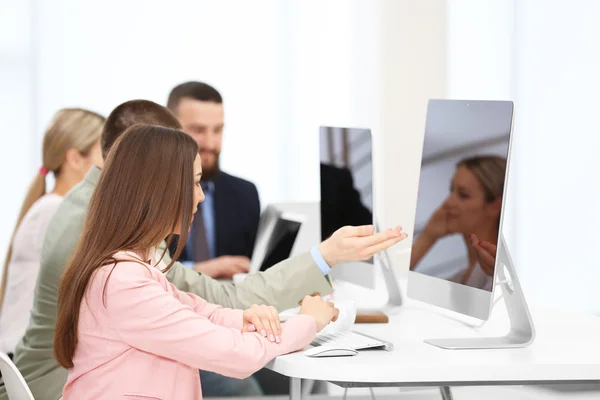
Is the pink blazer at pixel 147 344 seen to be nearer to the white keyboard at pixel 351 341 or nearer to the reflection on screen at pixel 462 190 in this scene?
the white keyboard at pixel 351 341

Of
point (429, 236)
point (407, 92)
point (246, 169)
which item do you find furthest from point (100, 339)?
point (246, 169)

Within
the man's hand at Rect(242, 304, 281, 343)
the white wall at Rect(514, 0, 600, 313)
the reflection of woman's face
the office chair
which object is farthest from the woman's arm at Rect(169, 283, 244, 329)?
the white wall at Rect(514, 0, 600, 313)

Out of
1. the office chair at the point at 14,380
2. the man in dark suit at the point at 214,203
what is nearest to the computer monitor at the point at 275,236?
the man in dark suit at the point at 214,203

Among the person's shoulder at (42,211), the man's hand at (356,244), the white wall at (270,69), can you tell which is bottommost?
the person's shoulder at (42,211)

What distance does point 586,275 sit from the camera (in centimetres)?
456

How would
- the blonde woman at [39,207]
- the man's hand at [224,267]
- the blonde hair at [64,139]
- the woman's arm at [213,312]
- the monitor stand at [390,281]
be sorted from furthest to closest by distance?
1. the man's hand at [224,267]
2. the blonde hair at [64,139]
3. the blonde woman at [39,207]
4. the monitor stand at [390,281]
5. the woman's arm at [213,312]

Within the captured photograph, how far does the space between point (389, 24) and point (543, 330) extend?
3115 mm

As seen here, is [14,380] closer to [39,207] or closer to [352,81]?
[39,207]

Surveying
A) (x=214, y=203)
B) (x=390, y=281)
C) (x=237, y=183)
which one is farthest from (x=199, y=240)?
(x=390, y=281)

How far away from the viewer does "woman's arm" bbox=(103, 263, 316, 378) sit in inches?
60.9

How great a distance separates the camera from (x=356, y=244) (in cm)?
193

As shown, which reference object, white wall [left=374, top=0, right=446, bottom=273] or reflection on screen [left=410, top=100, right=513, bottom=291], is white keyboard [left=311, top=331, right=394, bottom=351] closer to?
reflection on screen [left=410, top=100, right=513, bottom=291]

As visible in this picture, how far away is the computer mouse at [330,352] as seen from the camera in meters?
1.66

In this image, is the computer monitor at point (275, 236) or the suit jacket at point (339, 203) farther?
the computer monitor at point (275, 236)
